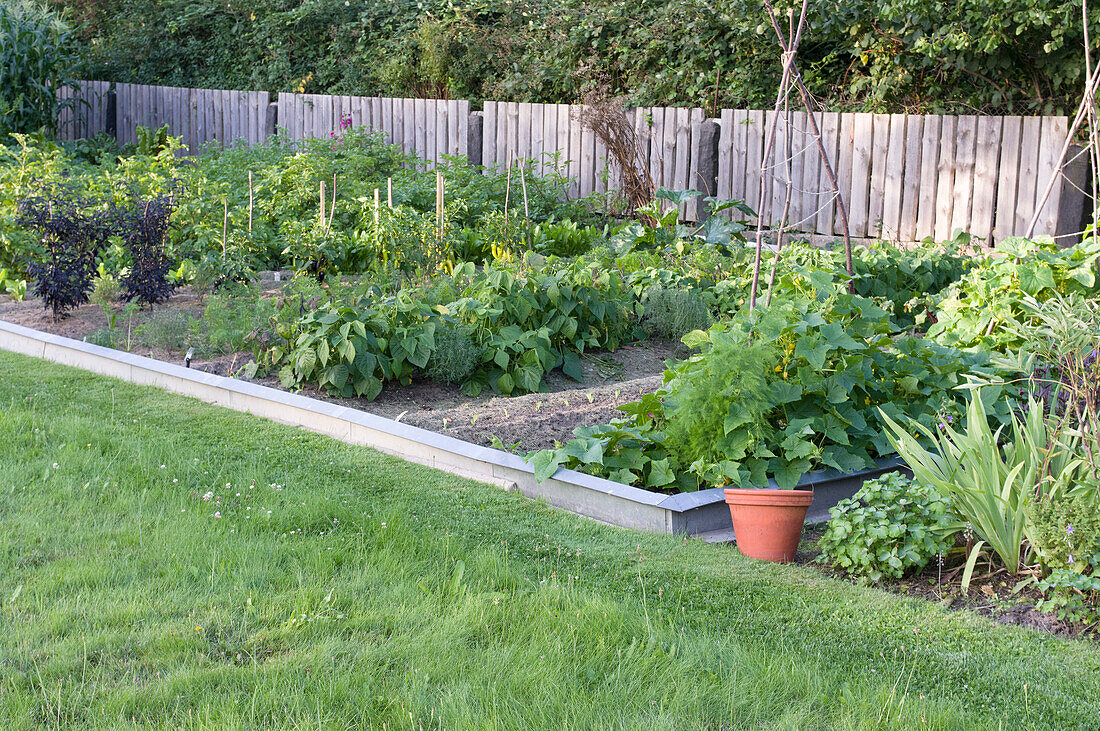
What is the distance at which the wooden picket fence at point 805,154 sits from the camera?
29.1ft

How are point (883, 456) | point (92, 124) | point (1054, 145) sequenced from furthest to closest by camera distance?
point (92, 124) → point (1054, 145) → point (883, 456)

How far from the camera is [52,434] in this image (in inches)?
189

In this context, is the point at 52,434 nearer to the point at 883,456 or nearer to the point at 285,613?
the point at 285,613

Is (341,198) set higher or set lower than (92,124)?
lower

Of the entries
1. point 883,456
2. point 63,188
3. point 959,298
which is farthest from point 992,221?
point 63,188

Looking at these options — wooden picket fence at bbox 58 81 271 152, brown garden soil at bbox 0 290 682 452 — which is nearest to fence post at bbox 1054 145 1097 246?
brown garden soil at bbox 0 290 682 452

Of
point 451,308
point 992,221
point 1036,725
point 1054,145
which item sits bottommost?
point 1036,725

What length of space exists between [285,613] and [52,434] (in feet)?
7.92

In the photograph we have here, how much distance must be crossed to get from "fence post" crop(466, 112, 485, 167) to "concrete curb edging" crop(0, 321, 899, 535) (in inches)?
287

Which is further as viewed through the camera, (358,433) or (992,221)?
(992,221)

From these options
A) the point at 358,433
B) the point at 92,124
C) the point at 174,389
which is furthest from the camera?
the point at 92,124

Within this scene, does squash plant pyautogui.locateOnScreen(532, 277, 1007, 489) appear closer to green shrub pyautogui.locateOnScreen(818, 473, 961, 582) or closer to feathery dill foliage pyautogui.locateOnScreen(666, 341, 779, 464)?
feathery dill foliage pyautogui.locateOnScreen(666, 341, 779, 464)

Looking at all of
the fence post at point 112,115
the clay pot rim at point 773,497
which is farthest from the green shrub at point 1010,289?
the fence post at point 112,115

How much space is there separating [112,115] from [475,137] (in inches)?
378
